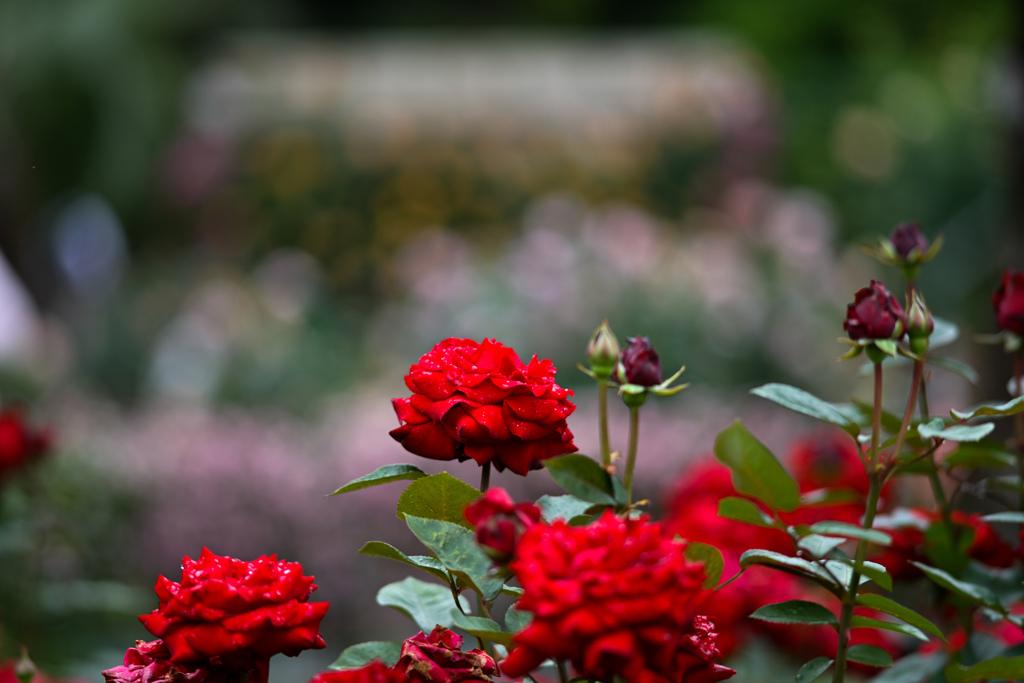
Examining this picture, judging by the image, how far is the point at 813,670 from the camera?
1.74 ft

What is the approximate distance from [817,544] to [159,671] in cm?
35

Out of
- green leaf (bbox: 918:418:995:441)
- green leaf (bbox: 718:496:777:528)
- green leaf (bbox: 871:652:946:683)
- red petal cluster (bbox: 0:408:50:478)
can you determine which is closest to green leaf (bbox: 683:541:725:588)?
green leaf (bbox: 718:496:777:528)

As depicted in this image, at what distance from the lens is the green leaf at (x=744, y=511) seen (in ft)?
1.64

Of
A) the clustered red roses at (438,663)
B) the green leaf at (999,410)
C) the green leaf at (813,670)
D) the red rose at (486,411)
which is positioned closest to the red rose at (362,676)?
the clustered red roses at (438,663)

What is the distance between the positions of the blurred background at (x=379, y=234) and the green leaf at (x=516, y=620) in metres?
0.36

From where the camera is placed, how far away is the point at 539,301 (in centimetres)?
312

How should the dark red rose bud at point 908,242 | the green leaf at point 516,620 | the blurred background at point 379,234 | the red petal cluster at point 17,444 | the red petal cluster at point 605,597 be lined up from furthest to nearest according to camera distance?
the blurred background at point 379,234 → the red petal cluster at point 17,444 → the dark red rose bud at point 908,242 → the green leaf at point 516,620 → the red petal cluster at point 605,597

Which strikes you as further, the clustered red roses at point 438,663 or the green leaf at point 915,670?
the green leaf at point 915,670

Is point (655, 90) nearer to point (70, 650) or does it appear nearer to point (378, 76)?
point (378, 76)

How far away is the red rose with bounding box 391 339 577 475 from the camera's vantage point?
50 cm

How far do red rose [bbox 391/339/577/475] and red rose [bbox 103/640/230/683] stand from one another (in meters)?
0.15

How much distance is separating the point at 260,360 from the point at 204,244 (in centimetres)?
328

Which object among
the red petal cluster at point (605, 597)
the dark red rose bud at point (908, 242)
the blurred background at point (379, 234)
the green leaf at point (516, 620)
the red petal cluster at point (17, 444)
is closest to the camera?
the red petal cluster at point (605, 597)

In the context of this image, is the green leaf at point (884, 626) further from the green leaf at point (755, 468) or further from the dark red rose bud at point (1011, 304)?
the dark red rose bud at point (1011, 304)
